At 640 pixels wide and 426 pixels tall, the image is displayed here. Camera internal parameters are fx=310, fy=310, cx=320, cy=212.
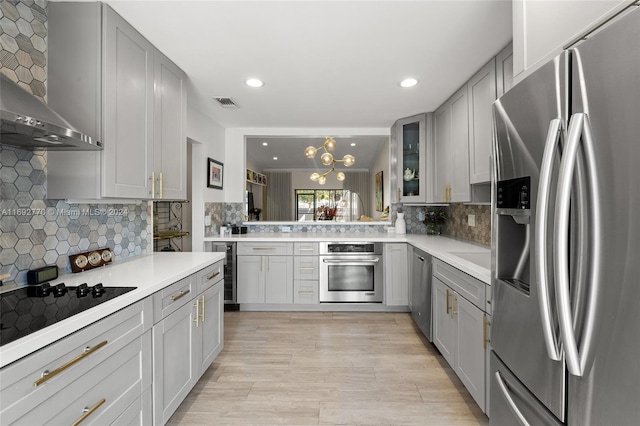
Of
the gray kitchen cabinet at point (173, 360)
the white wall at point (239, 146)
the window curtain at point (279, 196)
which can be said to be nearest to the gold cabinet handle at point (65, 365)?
the gray kitchen cabinet at point (173, 360)

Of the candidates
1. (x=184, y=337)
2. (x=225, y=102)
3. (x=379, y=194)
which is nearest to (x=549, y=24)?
(x=184, y=337)

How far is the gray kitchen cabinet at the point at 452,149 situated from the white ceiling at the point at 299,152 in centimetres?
162

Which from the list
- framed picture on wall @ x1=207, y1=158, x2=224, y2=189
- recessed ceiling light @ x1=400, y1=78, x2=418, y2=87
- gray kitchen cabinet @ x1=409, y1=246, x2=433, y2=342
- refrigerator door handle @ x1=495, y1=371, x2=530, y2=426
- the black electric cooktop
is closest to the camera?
the black electric cooktop

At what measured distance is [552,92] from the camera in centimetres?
92

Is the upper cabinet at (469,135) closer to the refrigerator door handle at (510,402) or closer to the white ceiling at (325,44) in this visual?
the white ceiling at (325,44)

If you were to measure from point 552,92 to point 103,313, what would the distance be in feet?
5.61

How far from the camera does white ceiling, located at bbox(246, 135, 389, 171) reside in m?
5.43

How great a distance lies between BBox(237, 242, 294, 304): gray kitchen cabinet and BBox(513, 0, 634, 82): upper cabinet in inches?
111

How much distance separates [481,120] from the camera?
7.66 feet

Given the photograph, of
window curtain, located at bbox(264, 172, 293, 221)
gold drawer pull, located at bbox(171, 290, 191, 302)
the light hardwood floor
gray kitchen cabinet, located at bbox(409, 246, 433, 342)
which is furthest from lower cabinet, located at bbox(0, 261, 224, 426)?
window curtain, located at bbox(264, 172, 293, 221)

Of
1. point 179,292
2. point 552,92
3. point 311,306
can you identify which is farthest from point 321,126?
point 552,92

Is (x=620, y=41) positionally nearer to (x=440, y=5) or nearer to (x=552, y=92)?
(x=552, y=92)

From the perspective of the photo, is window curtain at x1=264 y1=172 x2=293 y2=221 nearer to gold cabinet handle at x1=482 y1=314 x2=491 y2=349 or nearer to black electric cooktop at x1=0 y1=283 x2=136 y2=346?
gold cabinet handle at x1=482 y1=314 x2=491 y2=349

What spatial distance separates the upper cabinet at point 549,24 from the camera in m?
0.94
